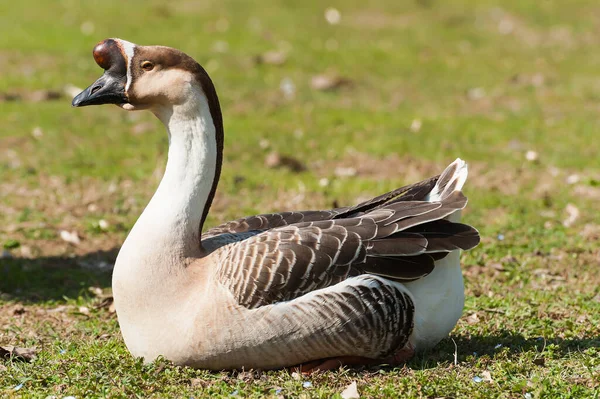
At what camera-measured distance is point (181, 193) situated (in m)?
4.71

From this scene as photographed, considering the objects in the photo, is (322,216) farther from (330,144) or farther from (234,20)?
(234,20)

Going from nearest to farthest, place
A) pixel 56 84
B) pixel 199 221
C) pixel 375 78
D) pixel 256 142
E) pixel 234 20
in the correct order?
pixel 199 221 → pixel 256 142 → pixel 56 84 → pixel 375 78 → pixel 234 20

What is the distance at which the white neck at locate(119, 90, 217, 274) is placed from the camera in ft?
15.2

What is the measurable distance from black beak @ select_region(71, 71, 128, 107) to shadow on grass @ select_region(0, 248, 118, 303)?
2.13 metres

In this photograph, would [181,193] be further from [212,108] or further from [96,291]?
[96,291]

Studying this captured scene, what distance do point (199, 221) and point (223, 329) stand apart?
2.14ft

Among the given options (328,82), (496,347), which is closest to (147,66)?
(496,347)

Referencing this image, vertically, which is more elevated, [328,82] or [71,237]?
[328,82]

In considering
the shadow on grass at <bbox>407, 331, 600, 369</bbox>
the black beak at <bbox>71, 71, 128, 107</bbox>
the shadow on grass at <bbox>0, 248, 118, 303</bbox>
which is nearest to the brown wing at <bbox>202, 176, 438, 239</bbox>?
the shadow on grass at <bbox>407, 331, 600, 369</bbox>

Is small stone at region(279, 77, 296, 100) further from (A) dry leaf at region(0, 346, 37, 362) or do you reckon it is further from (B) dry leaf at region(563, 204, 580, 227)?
(A) dry leaf at region(0, 346, 37, 362)

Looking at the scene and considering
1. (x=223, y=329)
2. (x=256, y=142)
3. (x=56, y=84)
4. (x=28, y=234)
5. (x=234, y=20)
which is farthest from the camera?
(x=234, y=20)

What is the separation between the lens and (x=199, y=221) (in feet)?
15.6

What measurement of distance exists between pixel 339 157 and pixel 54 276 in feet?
14.0

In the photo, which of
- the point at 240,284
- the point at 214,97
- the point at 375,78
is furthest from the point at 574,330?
the point at 375,78
